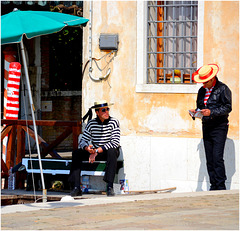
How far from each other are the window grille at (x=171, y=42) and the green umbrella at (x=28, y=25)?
259 centimetres

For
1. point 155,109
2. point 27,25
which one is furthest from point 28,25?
point 155,109

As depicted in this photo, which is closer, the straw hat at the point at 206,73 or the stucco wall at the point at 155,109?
the straw hat at the point at 206,73

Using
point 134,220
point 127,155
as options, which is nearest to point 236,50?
point 127,155

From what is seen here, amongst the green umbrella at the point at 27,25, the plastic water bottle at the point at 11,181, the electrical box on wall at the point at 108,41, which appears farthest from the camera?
the plastic water bottle at the point at 11,181

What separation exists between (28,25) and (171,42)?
348cm

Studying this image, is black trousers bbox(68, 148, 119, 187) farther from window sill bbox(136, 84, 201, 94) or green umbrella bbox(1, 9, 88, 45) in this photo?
green umbrella bbox(1, 9, 88, 45)

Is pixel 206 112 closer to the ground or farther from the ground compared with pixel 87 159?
farther from the ground

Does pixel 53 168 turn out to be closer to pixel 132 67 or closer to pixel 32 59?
pixel 132 67

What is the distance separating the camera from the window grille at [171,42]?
1087cm

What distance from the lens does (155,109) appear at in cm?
1076

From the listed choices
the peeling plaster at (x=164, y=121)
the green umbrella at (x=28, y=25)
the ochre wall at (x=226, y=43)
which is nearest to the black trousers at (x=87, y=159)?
the peeling plaster at (x=164, y=121)

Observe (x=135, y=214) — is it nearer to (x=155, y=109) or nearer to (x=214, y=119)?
(x=214, y=119)

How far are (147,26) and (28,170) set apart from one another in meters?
2.93

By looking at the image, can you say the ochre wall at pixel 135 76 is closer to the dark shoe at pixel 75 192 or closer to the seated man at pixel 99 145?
the seated man at pixel 99 145
